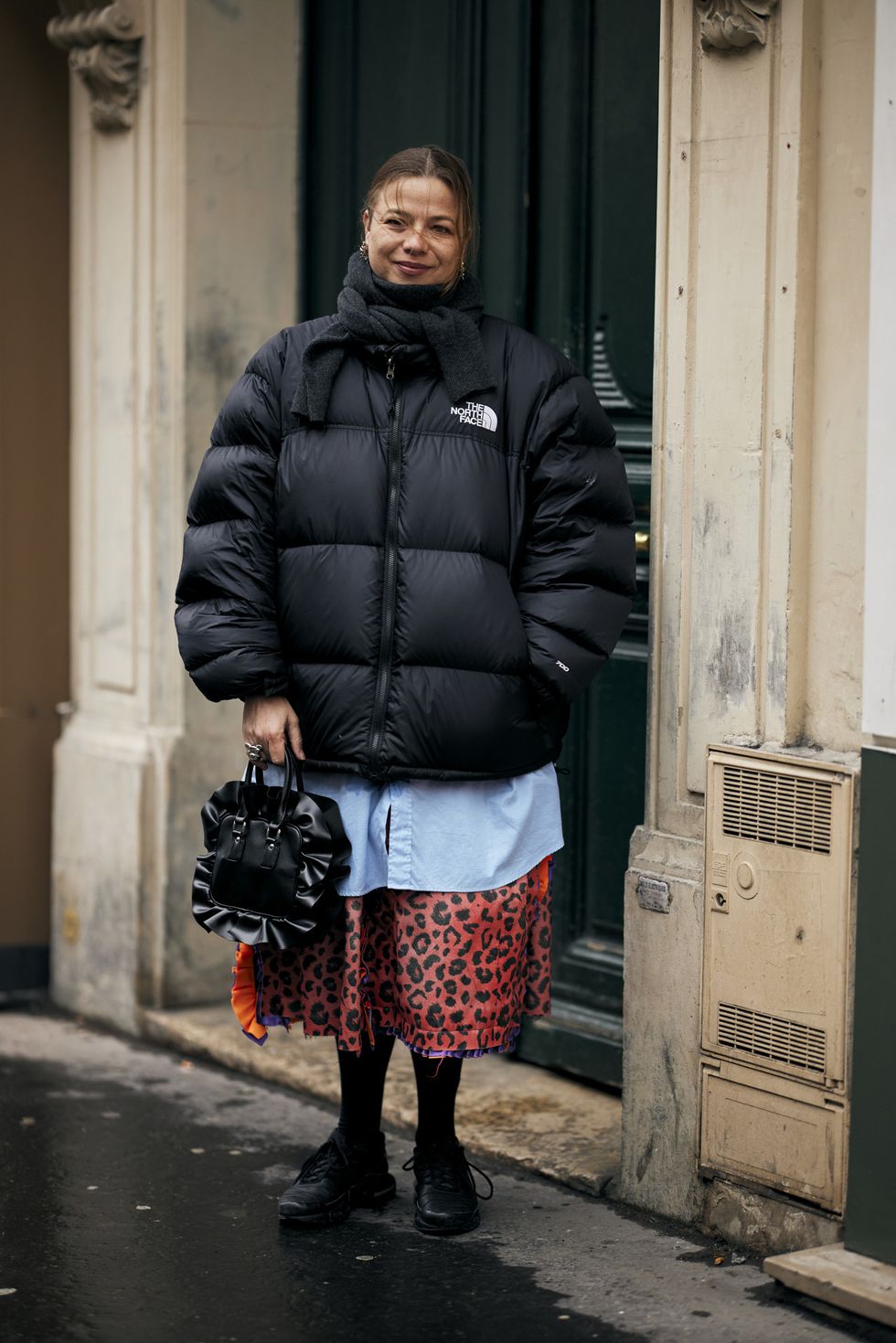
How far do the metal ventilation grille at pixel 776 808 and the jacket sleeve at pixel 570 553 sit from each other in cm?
38

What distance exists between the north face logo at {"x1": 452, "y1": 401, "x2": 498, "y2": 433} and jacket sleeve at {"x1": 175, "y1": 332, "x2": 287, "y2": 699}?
392 millimetres

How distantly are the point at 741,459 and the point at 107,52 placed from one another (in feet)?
8.74

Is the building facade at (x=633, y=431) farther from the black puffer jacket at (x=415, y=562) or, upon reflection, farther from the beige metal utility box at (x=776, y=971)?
the black puffer jacket at (x=415, y=562)

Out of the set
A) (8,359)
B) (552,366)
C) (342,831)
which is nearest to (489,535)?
(552,366)

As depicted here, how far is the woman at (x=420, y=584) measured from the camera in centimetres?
412

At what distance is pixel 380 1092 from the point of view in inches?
177

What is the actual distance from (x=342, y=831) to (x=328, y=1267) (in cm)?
89

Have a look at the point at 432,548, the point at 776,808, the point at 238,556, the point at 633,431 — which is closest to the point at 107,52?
the point at 633,431

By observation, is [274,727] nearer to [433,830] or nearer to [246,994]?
[433,830]

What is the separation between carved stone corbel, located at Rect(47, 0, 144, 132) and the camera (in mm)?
5816

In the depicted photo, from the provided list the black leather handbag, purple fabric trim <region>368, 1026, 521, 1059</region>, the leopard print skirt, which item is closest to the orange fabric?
the leopard print skirt

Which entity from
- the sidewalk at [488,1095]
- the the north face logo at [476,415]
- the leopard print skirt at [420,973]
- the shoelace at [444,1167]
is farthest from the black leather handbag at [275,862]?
the sidewalk at [488,1095]

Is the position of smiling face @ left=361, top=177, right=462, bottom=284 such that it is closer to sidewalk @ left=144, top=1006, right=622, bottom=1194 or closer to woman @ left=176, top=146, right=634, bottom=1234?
woman @ left=176, top=146, right=634, bottom=1234

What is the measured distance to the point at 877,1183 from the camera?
12.7ft
